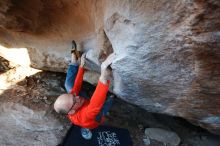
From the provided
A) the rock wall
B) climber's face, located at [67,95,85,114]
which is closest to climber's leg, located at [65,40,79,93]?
the rock wall

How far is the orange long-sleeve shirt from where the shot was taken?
209 centimetres

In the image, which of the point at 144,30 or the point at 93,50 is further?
the point at 93,50

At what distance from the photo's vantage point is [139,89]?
2.12m

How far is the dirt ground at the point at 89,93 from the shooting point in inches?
112

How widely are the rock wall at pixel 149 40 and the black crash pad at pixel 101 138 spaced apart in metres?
0.50

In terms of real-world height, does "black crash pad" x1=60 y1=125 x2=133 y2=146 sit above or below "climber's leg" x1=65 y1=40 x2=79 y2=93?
below

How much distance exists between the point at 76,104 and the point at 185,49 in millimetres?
968

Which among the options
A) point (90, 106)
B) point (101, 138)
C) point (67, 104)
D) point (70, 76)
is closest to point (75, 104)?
point (67, 104)

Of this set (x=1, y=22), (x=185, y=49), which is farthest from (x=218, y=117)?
(x=1, y=22)

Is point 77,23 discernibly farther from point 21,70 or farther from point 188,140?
point 188,140

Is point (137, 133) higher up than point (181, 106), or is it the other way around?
point (181, 106)

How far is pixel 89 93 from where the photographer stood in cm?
314

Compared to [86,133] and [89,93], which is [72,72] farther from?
[89,93]

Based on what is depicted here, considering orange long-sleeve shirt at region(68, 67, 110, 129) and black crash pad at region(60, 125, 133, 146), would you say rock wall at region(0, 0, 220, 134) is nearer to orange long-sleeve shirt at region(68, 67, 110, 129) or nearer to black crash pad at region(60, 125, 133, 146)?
orange long-sleeve shirt at region(68, 67, 110, 129)
